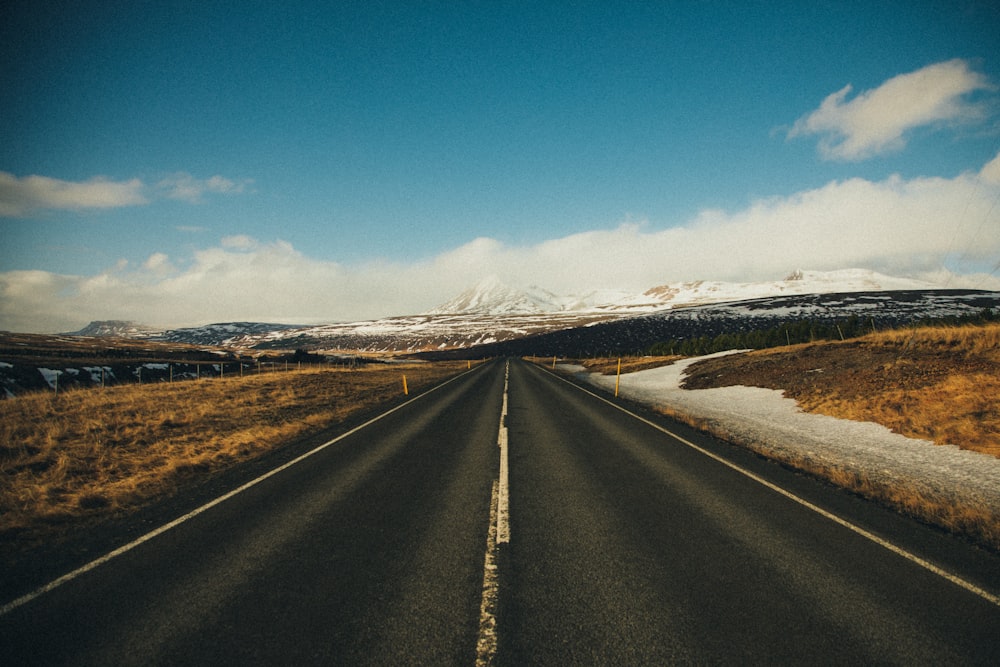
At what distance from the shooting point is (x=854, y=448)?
9875 millimetres

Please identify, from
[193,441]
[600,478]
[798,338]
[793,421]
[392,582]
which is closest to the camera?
→ [392,582]

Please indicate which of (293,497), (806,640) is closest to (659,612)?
(806,640)

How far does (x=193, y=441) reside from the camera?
10812 millimetres

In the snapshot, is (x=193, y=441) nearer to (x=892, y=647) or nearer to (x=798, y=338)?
(x=892, y=647)

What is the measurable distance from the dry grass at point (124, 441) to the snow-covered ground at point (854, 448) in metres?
12.8

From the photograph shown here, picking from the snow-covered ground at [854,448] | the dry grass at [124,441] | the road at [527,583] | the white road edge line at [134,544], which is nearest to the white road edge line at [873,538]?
the road at [527,583]

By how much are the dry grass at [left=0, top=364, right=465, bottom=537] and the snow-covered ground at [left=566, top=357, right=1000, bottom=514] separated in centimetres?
1275

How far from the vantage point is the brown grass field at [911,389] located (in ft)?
21.2

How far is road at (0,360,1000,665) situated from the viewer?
126 inches

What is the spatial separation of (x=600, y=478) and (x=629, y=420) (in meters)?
6.71

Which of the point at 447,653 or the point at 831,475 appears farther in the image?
the point at 831,475

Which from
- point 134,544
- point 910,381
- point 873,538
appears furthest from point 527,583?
point 910,381

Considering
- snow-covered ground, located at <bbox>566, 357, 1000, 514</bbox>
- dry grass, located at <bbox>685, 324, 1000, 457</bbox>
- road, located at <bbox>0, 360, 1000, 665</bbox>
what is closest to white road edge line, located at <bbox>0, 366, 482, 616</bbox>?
road, located at <bbox>0, 360, 1000, 665</bbox>

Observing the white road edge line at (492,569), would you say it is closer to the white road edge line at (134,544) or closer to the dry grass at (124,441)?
the white road edge line at (134,544)
